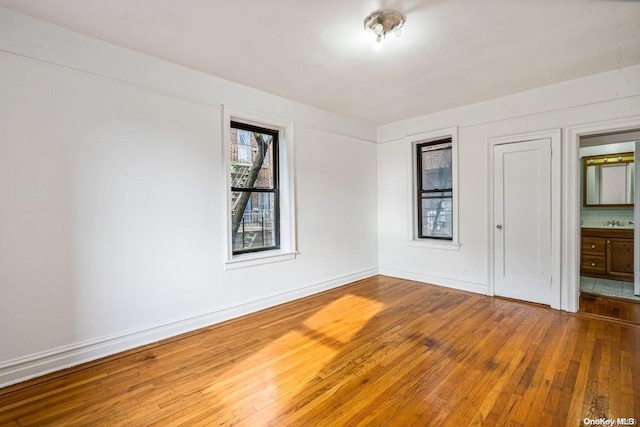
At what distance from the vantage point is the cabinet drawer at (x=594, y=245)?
4840 millimetres

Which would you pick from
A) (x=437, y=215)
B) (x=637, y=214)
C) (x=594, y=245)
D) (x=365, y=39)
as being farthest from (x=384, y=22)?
A: (x=594, y=245)

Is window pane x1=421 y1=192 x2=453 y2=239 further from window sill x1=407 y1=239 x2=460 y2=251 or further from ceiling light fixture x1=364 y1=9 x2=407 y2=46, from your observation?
ceiling light fixture x1=364 y1=9 x2=407 y2=46

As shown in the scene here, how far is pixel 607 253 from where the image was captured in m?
4.79

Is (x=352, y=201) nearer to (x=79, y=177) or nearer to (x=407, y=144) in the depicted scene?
(x=407, y=144)

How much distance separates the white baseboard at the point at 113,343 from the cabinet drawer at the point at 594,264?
16.5ft

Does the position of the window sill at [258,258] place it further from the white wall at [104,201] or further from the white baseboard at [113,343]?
the white baseboard at [113,343]

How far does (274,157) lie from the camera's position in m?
4.05

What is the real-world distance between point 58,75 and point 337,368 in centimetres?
322

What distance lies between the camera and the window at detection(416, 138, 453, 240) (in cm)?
475

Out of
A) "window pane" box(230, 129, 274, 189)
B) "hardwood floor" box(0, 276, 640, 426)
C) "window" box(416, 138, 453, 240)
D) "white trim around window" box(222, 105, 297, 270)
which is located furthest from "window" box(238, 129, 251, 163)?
"window" box(416, 138, 453, 240)

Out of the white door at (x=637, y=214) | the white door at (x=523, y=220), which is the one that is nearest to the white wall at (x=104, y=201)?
the white door at (x=523, y=220)

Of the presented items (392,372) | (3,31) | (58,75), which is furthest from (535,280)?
(3,31)

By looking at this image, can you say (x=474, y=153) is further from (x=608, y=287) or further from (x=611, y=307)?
(x=608, y=287)

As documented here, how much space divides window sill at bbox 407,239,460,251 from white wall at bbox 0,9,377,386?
249 cm
